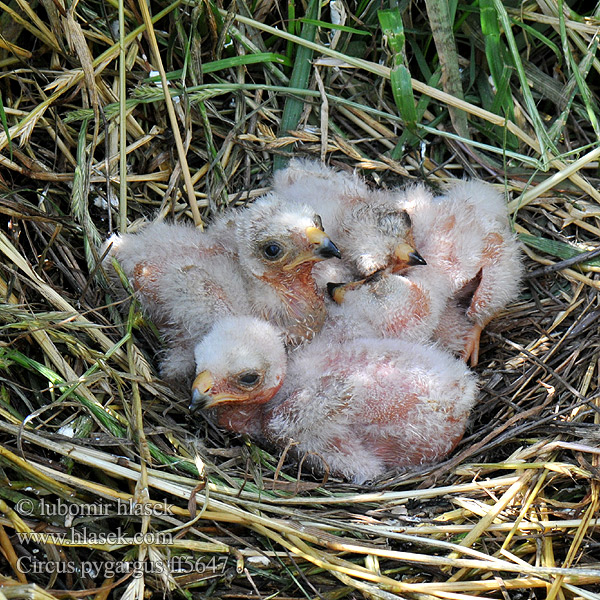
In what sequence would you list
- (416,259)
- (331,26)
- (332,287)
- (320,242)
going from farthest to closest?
1. (331,26)
2. (332,287)
3. (416,259)
4. (320,242)

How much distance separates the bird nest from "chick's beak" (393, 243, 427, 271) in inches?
20.6

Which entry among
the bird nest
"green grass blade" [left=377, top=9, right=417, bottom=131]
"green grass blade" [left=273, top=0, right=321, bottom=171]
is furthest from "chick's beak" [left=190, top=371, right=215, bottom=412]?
"green grass blade" [left=377, top=9, right=417, bottom=131]

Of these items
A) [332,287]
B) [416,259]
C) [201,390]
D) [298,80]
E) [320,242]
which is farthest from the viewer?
[298,80]

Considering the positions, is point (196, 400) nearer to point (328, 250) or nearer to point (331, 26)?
point (328, 250)

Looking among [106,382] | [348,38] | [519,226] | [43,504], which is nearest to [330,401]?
[106,382]

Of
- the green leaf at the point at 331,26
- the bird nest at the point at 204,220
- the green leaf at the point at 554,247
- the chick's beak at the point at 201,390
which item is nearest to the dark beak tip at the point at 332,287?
the bird nest at the point at 204,220

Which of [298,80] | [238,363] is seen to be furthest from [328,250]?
[298,80]

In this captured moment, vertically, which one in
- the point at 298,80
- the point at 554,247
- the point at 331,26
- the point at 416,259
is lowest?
the point at 554,247

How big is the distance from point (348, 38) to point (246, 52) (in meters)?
0.45

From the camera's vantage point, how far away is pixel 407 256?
255cm

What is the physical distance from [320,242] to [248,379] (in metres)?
0.52

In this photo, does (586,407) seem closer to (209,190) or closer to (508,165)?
(508,165)

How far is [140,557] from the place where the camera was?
1.90m

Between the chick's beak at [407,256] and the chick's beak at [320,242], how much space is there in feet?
1.04
